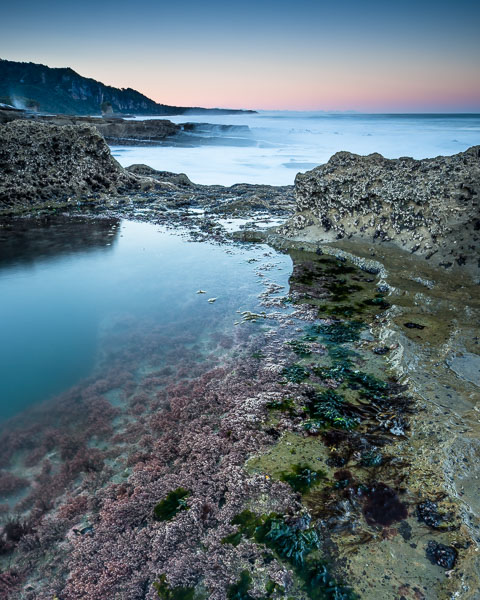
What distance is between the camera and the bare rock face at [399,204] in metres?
12.1

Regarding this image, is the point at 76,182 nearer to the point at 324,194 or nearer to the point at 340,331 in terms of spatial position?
the point at 324,194

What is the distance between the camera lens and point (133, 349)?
9.02m

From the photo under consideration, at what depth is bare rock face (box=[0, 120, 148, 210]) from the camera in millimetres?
24969

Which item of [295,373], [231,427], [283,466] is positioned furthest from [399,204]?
[283,466]

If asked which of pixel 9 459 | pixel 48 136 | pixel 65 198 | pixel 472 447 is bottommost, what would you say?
pixel 9 459

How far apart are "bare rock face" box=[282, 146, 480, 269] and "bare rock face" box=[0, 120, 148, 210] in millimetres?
19137

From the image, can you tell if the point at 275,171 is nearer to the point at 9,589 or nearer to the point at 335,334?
the point at 335,334

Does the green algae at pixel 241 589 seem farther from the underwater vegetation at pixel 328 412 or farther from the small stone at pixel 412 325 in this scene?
the small stone at pixel 412 325

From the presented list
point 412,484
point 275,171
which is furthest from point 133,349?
point 275,171

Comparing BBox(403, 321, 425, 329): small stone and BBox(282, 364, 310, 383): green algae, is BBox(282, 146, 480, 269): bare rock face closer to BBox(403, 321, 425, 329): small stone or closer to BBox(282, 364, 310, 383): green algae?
BBox(403, 321, 425, 329): small stone

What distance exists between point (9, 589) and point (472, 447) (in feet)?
20.5

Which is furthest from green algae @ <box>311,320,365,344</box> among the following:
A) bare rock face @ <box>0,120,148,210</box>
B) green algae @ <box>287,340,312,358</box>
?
bare rock face @ <box>0,120,148,210</box>

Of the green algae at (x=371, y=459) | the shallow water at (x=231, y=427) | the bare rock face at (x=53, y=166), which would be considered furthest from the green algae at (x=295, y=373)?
the bare rock face at (x=53, y=166)

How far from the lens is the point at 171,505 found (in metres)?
4.72
